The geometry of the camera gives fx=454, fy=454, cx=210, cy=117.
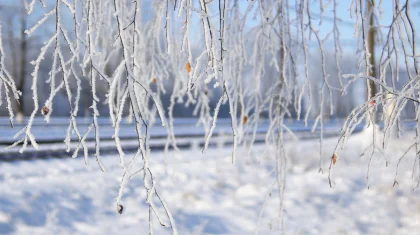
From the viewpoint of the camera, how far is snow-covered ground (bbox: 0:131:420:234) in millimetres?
4996

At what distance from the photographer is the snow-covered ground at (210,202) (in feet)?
16.4

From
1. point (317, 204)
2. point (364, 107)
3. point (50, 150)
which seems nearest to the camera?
point (364, 107)

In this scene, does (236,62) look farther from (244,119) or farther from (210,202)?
(210,202)

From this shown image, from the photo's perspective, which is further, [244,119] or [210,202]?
[210,202]

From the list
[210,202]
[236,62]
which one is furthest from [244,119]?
[210,202]

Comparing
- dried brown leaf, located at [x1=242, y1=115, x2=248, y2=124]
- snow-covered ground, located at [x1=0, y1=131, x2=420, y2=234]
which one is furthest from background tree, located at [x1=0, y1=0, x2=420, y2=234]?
snow-covered ground, located at [x1=0, y1=131, x2=420, y2=234]

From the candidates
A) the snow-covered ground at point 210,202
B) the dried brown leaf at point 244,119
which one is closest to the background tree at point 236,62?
the dried brown leaf at point 244,119

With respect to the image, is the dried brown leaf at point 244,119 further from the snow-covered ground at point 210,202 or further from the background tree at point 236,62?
the snow-covered ground at point 210,202

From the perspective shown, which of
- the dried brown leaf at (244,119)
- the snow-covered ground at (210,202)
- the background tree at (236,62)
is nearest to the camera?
the background tree at (236,62)

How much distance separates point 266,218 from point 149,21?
361 centimetres

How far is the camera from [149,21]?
2.60 metres

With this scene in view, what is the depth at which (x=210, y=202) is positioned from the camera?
6.04 m

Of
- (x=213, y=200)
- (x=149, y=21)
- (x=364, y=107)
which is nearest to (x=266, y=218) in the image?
(x=213, y=200)

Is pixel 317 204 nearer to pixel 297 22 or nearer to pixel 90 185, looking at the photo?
pixel 90 185
